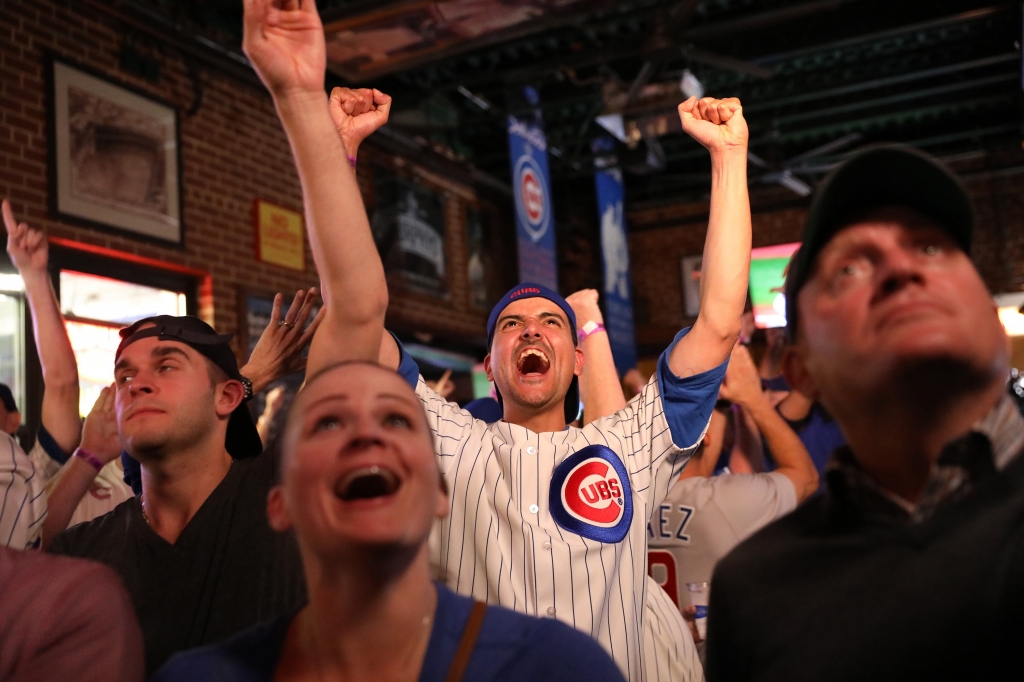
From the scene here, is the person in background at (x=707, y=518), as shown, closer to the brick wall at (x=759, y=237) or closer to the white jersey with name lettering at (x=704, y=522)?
the white jersey with name lettering at (x=704, y=522)

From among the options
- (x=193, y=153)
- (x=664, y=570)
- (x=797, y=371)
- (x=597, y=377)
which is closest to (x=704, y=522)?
(x=664, y=570)

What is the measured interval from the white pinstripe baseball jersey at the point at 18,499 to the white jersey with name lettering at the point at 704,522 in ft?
5.58

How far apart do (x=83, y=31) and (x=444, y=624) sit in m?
5.56

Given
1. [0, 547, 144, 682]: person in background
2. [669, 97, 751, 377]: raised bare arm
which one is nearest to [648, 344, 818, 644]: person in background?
[669, 97, 751, 377]: raised bare arm

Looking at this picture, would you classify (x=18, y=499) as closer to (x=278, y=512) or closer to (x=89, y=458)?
(x=89, y=458)

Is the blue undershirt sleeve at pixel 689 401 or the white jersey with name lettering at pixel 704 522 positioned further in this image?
the white jersey with name lettering at pixel 704 522

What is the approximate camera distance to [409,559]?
141 cm

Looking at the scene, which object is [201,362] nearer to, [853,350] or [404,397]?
[404,397]

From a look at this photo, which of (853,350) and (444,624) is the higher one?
(853,350)

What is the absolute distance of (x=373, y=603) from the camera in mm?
1410

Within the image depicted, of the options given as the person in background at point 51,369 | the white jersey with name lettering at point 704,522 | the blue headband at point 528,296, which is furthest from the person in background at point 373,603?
the person in background at point 51,369

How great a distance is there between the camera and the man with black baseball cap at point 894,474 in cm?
107

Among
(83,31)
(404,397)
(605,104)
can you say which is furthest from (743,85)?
(404,397)

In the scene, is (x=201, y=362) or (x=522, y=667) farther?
(x=201, y=362)
